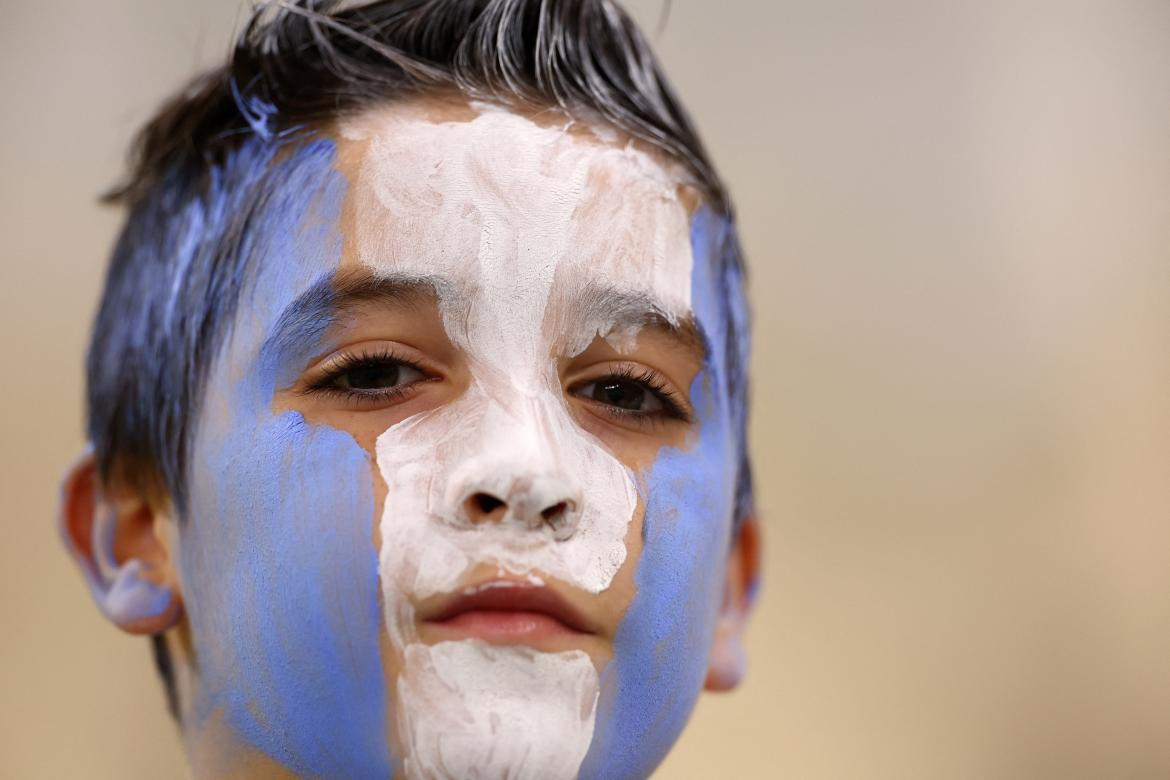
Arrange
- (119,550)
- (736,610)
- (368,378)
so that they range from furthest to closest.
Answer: (736,610) → (119,550) → (368,378)

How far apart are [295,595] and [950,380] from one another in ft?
3.69

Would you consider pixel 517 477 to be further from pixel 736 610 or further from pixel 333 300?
pixel 736 610

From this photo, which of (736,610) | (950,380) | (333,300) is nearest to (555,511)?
(333,300)

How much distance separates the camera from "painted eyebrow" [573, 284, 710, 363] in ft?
3.20

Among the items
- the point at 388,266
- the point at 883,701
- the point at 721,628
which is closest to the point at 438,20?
the point at 388,266

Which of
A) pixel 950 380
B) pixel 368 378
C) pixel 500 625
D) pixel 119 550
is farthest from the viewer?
pixel 950 380

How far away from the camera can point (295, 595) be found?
35.5 inches

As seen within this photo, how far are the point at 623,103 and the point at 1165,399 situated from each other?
108 centimetres

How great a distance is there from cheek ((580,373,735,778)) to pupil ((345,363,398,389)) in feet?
0.73

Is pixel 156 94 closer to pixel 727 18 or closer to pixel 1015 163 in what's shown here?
pixel 727 18

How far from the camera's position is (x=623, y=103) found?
1.09m

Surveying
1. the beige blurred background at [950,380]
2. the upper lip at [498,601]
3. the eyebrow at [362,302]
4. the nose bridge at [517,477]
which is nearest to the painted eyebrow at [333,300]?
the eyebrow at [362,302]

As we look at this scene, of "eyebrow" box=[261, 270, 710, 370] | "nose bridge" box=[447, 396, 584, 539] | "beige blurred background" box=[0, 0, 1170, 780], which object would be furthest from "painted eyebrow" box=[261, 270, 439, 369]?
"beige blurred background" box=[0, 0, 1170, 780]

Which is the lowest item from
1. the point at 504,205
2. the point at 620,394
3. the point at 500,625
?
the point at 500,625
